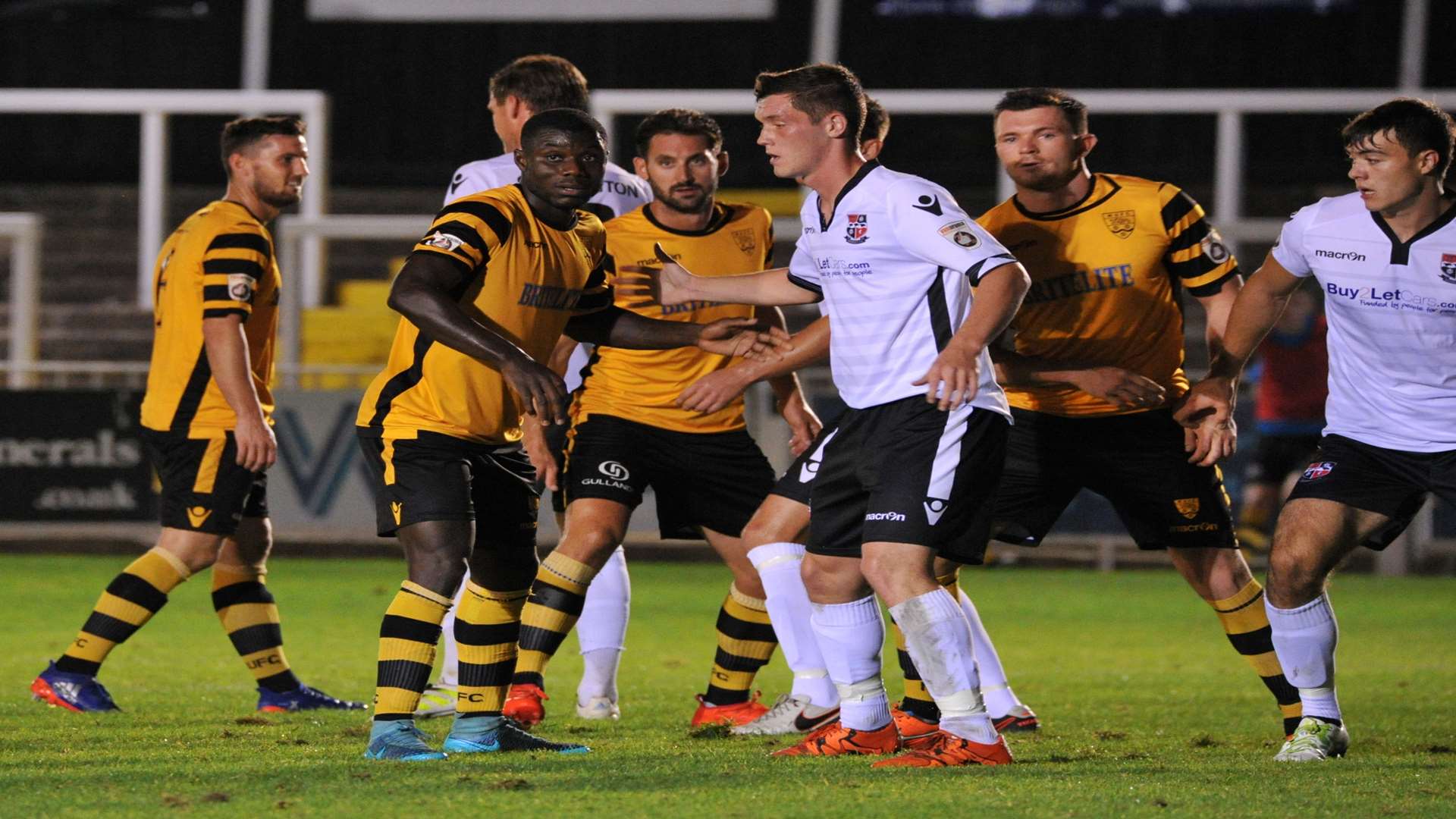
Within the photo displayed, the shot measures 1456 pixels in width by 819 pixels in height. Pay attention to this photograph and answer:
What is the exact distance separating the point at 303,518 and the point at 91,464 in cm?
154

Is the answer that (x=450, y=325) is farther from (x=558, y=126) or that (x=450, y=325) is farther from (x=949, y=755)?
(x=949, y=755)

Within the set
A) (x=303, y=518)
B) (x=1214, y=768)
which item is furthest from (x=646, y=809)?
(x=303, y=518)

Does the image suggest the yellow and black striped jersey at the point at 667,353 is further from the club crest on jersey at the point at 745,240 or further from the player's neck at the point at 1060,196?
the player's neck at the point at 1060,196

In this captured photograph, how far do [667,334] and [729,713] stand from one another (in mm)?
1356

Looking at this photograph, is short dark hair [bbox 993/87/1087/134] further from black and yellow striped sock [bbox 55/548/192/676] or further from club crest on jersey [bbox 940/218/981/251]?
black and yellow striped sock [bbox 55/548/192/676]

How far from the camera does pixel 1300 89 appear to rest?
22.8m

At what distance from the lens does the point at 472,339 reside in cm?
517

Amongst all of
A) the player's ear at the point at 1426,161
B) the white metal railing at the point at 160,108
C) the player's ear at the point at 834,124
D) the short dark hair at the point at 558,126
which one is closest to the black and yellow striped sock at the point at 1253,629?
the player's ear at the point at 1426,161

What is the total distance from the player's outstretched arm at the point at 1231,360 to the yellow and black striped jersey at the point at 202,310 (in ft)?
10.6

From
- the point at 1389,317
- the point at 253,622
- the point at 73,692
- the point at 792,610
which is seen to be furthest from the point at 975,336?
the point at 73,692

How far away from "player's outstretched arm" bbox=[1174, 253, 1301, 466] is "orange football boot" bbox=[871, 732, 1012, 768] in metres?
1.43

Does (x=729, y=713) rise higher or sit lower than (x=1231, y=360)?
lower

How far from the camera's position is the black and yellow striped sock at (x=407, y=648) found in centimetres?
541

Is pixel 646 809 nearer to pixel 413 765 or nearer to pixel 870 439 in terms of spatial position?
pixel 413 765
